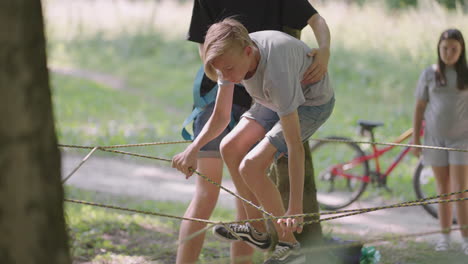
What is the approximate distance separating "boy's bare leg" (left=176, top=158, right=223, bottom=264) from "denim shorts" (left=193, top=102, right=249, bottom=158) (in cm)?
3

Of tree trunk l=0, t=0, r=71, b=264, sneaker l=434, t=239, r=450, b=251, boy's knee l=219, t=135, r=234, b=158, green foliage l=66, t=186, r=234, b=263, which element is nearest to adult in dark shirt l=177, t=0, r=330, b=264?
boy's knee l=219, t=135, r=234, b=158

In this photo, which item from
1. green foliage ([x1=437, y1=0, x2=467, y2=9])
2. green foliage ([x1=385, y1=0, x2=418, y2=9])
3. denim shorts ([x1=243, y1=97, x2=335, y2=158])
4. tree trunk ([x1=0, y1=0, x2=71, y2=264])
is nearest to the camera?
tree trunk ([x1=0, y1=0, x2=71, y2=264])

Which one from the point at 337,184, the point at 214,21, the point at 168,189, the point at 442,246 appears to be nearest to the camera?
the point at 214,21

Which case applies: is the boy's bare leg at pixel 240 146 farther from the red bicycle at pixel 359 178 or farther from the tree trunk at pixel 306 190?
the red bicycle at pixel 359 178

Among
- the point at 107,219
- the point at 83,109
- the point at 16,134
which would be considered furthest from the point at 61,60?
the point at 16,134

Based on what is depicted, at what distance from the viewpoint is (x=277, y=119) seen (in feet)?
11.4

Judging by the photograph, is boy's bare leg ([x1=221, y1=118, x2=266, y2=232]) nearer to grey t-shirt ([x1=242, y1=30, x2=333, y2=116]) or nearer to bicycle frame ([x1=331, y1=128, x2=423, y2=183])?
grey t-shirt ([x1=242, y1=30, x2=333, y2=116])

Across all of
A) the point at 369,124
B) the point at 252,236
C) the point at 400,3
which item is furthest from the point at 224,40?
the point at 400,3

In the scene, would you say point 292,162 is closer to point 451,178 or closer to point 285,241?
point 285,241

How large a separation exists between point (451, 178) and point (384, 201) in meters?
2.07

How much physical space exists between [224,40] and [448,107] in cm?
253

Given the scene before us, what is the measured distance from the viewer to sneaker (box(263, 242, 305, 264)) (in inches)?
131

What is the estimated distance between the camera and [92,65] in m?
16.7

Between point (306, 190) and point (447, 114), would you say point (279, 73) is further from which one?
point (447, 114)
